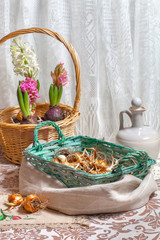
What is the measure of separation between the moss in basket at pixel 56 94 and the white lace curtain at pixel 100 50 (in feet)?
0.55

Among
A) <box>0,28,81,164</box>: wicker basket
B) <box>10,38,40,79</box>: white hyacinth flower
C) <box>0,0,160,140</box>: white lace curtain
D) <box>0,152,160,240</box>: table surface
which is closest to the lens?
<box>0,152,160,240</box>: table surface

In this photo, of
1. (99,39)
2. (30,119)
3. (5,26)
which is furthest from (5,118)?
(99,39)

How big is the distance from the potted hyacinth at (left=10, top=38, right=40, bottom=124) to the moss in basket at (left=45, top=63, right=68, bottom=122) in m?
0.07

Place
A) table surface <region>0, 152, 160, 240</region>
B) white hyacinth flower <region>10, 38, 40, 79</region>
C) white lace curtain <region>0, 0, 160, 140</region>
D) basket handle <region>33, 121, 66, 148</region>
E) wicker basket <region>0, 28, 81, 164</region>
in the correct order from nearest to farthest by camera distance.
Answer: table surface <region>0, 152, 160, 240</region> → basket handle <region>33, 121, 66, 148</region> → wicker basket <region>0, 28, 81, 164</region> → white hyacinth flower <region>10, 38, 40, 79</region> → white lace curtain <region>0, 0, 160, 140</region>

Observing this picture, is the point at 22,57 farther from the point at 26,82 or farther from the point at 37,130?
the point at 37,130

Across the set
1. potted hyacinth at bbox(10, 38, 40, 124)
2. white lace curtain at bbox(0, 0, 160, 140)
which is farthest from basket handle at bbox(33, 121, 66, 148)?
white lace curtain at bbox(0, 0, 160, 140)

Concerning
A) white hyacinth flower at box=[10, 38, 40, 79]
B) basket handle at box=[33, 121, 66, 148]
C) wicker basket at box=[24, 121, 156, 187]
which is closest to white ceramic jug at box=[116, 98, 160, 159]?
wicker basket at box=[24, 121, 156, 187]

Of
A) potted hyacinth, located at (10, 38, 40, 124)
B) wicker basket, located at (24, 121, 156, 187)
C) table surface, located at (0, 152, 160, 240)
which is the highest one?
potted hyacinth, located at (10, 38, 40, 124)

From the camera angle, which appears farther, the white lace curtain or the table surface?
the white lace curtain

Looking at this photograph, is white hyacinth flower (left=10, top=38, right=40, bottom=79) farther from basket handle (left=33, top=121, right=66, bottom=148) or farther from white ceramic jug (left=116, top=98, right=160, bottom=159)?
white ceramic jug (left=116, top=98, right=160, bottom=159)

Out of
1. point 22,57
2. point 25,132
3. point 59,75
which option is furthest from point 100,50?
point 25,132

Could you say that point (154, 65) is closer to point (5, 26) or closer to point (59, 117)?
point (59, 117)

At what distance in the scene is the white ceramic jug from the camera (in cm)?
114

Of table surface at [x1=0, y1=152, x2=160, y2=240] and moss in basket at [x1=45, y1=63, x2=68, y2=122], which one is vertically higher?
moss in basket at [x1=45, y1=63, x2=68, y2=122]
